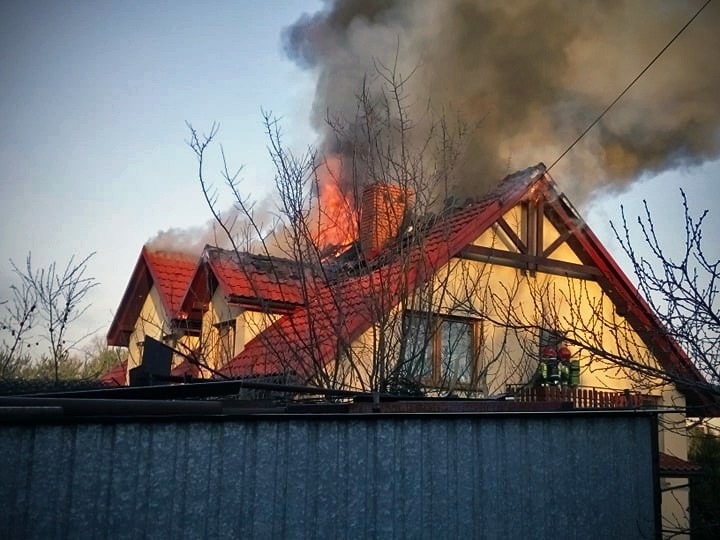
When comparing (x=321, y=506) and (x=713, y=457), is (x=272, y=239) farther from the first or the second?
(x=713, y=457)

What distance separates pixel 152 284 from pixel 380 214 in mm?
8843

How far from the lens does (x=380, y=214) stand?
9.88 meters

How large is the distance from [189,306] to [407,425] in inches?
397

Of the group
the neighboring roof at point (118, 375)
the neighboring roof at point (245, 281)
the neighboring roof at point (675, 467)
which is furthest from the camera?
the neighboring roof at point (118, 375)

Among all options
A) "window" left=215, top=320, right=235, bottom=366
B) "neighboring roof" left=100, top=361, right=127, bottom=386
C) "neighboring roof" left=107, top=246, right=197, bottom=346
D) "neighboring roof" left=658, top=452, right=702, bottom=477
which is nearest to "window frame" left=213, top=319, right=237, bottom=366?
"window" left=215, top=320, right=235, bottom=366

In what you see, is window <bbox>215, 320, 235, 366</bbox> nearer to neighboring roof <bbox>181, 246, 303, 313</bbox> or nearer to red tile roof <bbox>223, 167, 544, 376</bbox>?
neighboring roof <bbox>181, 246, 303, 313</bbox>

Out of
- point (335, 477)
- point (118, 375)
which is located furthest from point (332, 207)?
point (118, 375)

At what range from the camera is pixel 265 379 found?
9703 mm

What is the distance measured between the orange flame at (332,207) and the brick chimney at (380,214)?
171mm

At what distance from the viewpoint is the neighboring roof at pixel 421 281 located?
894 cm

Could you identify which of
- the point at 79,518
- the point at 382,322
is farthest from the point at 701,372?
the point at 79,518

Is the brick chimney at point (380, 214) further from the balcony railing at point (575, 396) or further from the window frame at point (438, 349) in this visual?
the balcony railing at point (575, 396)

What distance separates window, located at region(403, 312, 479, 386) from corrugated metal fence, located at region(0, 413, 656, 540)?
3122 millimetres

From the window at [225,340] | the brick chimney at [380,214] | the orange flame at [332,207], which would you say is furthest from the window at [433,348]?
the window at [225,340]
